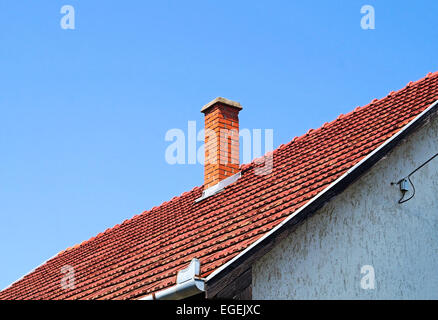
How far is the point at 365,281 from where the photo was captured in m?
7.96

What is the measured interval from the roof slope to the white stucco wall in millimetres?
324

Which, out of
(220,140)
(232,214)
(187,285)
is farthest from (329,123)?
(187,285)

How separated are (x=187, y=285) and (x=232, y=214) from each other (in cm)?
252

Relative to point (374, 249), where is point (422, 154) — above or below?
above

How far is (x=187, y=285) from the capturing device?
6973 mm

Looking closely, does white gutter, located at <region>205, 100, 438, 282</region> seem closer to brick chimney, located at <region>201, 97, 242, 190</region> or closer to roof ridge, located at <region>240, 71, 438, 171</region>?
roof ridge, located at <region>240, 71, 438, 171</region>

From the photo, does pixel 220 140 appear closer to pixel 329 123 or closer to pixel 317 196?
pixel 329 123

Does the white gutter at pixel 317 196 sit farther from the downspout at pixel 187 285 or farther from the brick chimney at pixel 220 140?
the brick chimney at pixel 220 140

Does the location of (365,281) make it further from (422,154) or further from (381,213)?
(422,154)

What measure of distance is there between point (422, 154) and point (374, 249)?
63.1 inches

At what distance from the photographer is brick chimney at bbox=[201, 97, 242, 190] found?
38.6 feet

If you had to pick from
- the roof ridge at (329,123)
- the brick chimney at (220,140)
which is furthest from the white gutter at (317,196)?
the brick chimney at (220,140)

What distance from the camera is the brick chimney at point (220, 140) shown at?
11766mm
